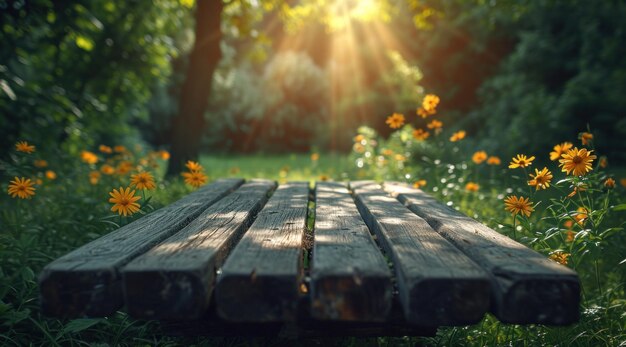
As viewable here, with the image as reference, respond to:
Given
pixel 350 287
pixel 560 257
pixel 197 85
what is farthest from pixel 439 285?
pixel 197 85

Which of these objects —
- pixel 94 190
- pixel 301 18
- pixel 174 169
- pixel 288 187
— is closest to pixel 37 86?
pixel 174 169

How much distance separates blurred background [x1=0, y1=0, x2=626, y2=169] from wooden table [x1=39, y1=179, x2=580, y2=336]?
3.79m

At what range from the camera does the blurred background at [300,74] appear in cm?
606

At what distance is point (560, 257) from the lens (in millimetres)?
2225

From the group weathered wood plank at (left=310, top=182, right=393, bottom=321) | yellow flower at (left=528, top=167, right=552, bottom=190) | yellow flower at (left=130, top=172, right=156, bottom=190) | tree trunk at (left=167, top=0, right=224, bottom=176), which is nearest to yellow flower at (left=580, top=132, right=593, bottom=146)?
yellow flower at (left=528, top=167, right=552, bottom=190)

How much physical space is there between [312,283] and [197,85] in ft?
20.1

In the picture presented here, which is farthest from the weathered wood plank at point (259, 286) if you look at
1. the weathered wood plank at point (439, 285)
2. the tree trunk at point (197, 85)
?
the tree trunk at point (197, 85)

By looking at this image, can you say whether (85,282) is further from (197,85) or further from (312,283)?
(197,85)

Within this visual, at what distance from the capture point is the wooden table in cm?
123

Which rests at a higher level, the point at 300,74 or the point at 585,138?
the point at 300,74

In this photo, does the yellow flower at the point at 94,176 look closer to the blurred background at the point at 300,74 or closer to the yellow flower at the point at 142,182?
the blurred background at the point at 300,74

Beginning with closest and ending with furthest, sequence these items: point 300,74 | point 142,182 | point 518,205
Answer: point 518,205 → point 142,182 → point 300,74

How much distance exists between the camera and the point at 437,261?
1.34 m

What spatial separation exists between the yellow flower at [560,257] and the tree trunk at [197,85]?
5445 millimetres
